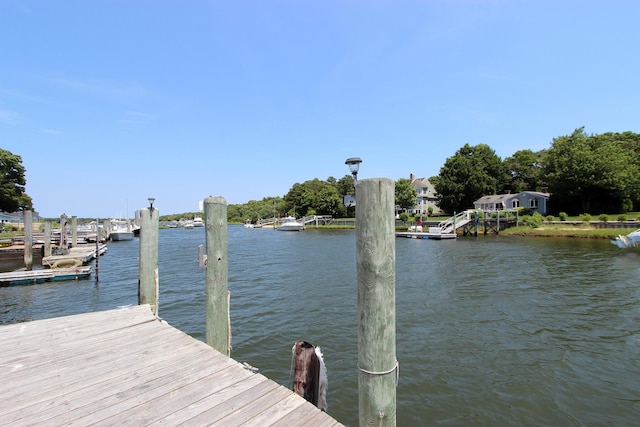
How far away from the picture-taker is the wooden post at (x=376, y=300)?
8.77 ft

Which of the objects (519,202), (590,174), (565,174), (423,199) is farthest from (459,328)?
(423,199)

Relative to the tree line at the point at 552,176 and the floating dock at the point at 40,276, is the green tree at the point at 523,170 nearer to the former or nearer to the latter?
the tree line at the point at 552,176

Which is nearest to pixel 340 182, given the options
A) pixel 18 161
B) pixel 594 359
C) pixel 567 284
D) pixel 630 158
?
pixel 630 158

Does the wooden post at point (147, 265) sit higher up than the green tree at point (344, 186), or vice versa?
the green tree at point (344, 186)

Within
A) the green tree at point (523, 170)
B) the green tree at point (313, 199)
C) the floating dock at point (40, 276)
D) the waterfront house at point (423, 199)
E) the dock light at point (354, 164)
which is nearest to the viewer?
the dock light at point (354, 164)

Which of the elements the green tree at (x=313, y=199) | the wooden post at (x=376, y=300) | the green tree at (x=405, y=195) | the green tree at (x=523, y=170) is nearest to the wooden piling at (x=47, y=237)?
the wooden post at (x=376, y=300)

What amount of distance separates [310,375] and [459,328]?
6.69 meters

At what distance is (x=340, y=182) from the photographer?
99.9 metres

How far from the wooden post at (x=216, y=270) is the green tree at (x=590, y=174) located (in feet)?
179

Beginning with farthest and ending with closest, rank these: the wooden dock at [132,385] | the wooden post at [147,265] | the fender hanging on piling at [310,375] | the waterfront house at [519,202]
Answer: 1. the waterfront house at [519,202]
2. the wooden post at [147,265]
3. the fender hanging on piling at [310,375]
4. the wooden dock at [132,385]

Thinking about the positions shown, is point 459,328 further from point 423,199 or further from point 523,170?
point 423,199

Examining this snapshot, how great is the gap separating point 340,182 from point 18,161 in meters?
72.3

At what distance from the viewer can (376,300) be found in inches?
107

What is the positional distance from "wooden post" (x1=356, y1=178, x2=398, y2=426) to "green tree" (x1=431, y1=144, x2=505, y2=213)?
6411 centimetres
